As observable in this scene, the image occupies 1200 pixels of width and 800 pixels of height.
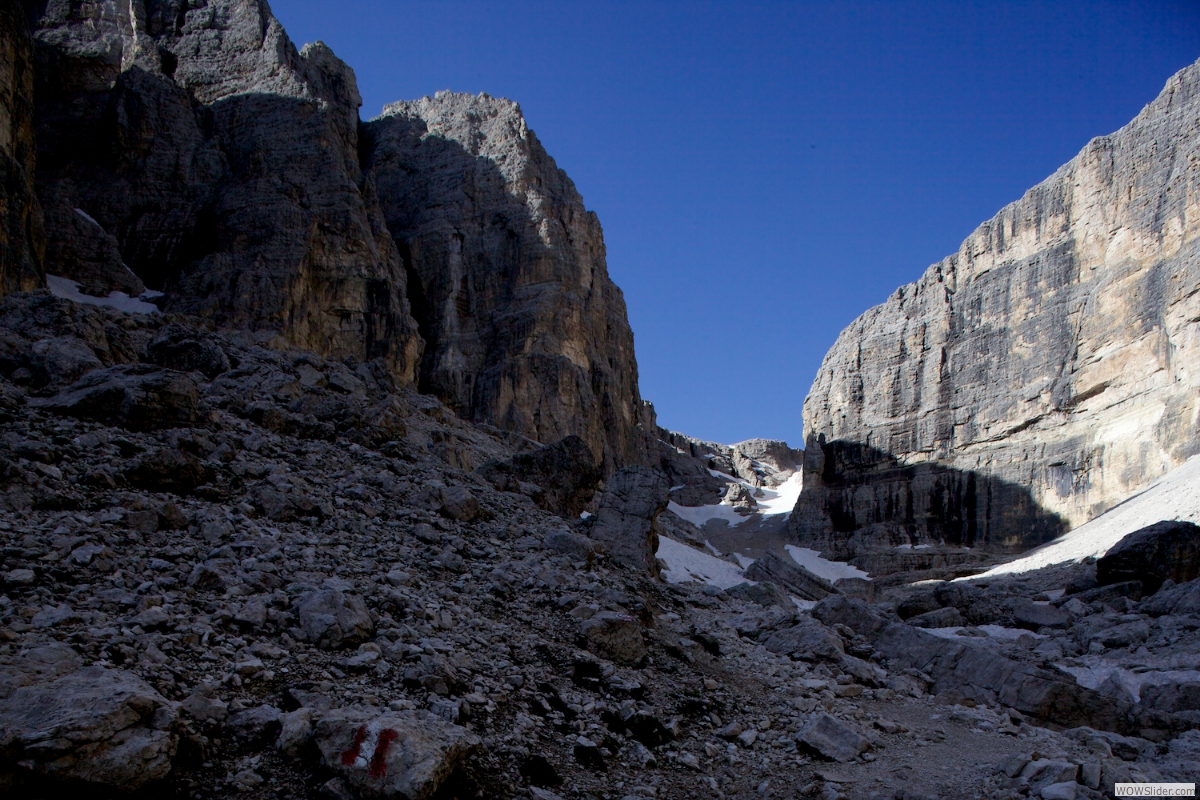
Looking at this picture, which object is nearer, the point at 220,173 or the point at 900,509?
the point at 220,173

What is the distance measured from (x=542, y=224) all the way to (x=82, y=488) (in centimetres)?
5267

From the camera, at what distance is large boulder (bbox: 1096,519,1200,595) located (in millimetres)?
21188

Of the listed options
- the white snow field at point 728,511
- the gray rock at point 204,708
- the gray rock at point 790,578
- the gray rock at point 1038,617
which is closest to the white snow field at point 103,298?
the gray rock at point 790,578

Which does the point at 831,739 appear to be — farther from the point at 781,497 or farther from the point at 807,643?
the point at 781,497

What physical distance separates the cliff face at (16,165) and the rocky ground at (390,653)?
9583 mm

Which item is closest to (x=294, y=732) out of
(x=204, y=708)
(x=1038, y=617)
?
(x=204, y=708)

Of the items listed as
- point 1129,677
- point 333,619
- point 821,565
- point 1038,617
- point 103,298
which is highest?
point 103,298

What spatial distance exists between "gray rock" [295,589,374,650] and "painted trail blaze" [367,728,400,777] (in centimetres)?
188

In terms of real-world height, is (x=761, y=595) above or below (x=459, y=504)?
below

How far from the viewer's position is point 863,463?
66625 mm

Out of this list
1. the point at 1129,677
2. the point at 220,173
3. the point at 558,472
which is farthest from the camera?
the point at 220,173

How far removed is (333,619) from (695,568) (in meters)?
25.6

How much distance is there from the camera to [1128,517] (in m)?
38.0

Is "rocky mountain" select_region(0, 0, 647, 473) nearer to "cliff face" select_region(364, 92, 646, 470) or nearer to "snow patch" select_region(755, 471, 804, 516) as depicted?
A: "cliff face" select_region(364, 92, 646, 470)
